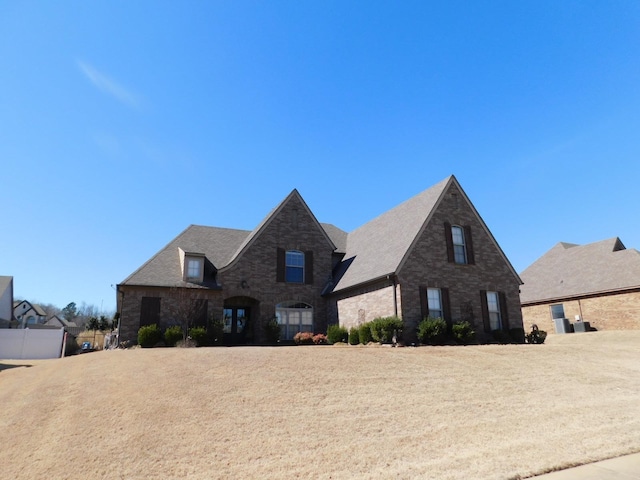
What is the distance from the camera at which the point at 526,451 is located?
6.60 m

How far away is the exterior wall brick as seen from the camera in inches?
1110

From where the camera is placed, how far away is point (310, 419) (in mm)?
7641

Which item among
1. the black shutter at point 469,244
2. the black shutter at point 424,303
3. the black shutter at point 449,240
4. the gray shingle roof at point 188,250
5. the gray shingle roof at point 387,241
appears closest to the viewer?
the black shutter at point 424,303

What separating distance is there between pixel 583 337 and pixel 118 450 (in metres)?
28.5

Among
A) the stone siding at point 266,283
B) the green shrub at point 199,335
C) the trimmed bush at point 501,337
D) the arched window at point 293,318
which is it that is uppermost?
the stone siding at point 266,283

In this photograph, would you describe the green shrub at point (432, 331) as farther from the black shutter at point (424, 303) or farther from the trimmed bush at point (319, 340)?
the trimmed bush at point (319, 340)

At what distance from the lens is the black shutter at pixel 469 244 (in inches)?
921

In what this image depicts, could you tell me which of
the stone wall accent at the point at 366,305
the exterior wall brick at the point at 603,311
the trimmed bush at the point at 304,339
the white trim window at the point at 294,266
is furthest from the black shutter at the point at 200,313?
the exterior wall brick at the point at 603,311

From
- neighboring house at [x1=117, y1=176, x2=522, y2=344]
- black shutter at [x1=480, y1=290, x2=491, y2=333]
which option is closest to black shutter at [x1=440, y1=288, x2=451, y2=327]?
neighboring house at [x1=117, y1=176, x2=522, y2=344]

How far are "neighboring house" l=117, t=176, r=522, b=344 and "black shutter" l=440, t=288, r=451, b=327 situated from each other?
5 cm

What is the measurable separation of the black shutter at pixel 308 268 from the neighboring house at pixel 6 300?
40.3m

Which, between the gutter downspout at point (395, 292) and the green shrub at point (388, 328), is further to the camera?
the gutter downspout at point (395, 292)

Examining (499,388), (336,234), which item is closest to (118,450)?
(499,388)

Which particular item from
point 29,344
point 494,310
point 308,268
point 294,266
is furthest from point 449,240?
point 29,344
